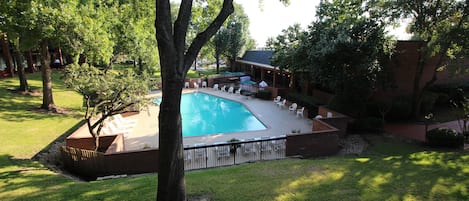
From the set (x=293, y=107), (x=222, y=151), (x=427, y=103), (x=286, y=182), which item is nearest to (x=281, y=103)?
(x=293, y=107)

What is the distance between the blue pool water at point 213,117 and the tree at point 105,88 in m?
5.52

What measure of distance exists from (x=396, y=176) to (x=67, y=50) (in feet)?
46.4

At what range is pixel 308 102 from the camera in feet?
59.7

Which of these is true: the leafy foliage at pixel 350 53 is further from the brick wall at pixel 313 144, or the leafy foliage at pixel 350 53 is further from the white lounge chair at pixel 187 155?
the white lounge chair at pixel 187 155

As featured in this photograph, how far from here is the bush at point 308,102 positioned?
17484 mm

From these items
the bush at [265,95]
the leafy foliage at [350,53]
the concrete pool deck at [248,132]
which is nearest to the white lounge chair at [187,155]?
the concrete pool deck at [248,132]

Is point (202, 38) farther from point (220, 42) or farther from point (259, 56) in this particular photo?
point (220, 42)

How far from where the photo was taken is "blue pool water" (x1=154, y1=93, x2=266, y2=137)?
16.3 meters

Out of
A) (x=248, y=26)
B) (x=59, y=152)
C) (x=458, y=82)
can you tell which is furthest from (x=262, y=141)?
(x=248, y=26)

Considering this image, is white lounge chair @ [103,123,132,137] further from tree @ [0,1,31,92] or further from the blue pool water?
tree @ [0,1,31,92]

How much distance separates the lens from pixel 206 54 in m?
40.6

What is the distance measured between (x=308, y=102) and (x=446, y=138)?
840 centimetres

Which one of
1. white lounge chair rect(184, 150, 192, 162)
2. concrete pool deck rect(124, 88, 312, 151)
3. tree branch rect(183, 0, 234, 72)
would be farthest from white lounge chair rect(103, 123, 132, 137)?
tree branch rect(183, 0, 234, 72)

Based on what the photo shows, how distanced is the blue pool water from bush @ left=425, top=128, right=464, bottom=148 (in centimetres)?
797
